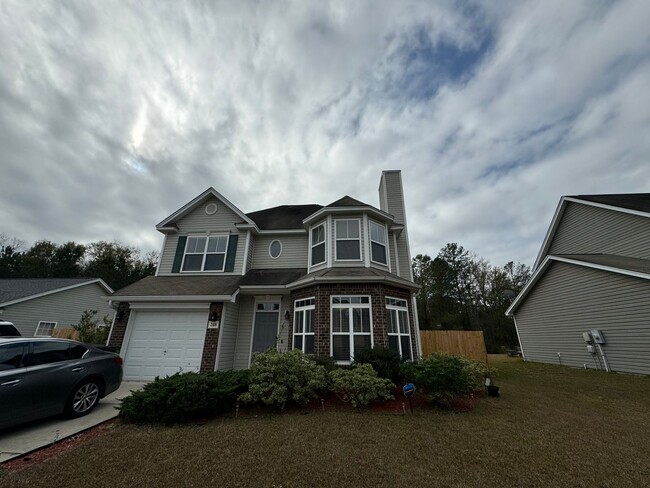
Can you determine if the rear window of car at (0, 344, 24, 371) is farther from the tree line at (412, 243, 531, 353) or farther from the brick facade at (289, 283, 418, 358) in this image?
the tree line at (412, 243, 531, 353)

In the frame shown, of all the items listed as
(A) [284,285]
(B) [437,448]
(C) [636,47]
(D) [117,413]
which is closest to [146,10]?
(A) [284,285]

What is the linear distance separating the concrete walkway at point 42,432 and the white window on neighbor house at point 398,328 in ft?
24.5

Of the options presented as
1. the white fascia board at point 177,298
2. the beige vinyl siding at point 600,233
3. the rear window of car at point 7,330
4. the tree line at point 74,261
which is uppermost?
the tree line at point 74,261

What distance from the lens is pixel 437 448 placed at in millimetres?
3809

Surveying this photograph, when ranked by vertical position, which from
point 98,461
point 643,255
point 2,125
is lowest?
point 98,461

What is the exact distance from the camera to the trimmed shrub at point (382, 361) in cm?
662

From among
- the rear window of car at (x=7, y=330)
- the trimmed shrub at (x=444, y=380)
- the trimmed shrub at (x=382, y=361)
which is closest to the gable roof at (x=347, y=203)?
the trimmed shrub at (x=382, y=361)

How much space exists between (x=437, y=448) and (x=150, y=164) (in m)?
17.7

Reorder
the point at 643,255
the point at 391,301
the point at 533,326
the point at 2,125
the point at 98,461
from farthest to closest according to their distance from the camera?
the point at 533,326, the point at 643,255, the point at 2,125, the point at 391,301, the point at 98,461

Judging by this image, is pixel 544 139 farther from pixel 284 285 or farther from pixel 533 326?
pixel 284 285

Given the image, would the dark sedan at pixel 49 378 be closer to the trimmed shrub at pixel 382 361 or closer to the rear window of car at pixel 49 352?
the rear window of car at pixel 49 352

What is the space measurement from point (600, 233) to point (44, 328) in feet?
108

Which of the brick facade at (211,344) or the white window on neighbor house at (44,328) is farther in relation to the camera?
the white window on neighbor house at (44,328)

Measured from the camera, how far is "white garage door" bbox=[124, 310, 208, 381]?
8.59m
